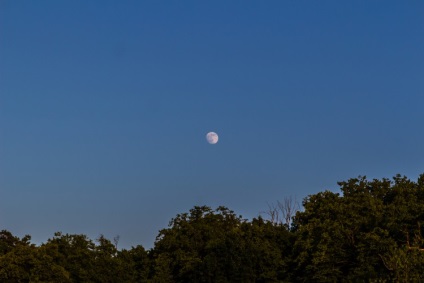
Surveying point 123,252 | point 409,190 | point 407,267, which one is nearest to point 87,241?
point 123,252

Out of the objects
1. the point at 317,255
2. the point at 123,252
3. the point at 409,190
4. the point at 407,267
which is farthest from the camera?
the point at 123,252

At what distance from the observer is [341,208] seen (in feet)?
165

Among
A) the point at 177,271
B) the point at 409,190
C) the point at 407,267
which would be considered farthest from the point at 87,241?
the point at 407,267

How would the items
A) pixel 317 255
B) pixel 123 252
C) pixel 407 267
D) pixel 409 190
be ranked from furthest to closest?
pixel 123 252, pixel 409 190, pixel 317 255, pixel 407 267

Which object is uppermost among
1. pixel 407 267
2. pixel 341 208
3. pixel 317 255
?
pixel 341 208

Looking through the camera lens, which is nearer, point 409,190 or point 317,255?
point 317,255

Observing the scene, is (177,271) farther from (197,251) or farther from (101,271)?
(101,271)

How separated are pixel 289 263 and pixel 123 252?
41.7 feet

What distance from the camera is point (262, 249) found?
51969 mm

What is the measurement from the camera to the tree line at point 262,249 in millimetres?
48031

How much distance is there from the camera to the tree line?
48031 millimetres

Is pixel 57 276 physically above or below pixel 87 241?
below

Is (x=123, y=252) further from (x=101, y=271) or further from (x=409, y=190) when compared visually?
(x=409, y=190)

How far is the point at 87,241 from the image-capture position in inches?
2163
